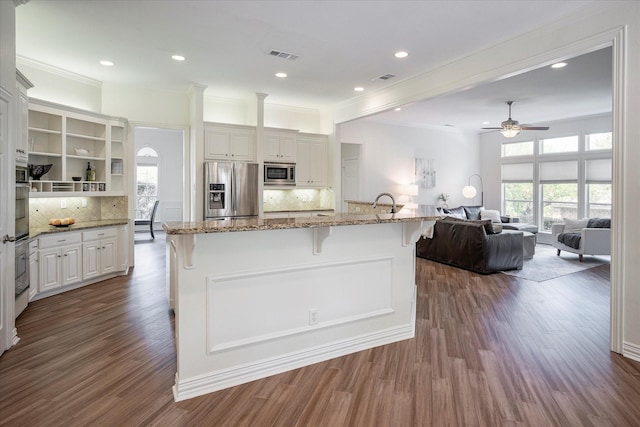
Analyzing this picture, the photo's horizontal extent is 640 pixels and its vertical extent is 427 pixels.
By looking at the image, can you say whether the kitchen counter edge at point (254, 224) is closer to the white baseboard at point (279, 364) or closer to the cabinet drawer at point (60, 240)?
the white baseboard at point (279, 364)

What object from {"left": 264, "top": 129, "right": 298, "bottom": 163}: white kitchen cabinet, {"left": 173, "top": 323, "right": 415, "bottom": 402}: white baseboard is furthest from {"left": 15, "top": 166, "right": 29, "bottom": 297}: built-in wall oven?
{"left": 264, "top": 129, "right": 298, "bottom": 163}: white kitchen cabinet

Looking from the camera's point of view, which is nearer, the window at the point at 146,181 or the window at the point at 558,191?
the window at the point at 558,191

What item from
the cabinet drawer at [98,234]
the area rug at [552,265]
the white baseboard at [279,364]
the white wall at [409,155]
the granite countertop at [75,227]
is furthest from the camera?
the white wall at [409,155]

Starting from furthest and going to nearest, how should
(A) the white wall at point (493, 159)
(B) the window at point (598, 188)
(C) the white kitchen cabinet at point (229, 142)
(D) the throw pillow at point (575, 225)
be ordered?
(A) the white wall at point (493, 159), (B) the window at point (598, 188), (D) the throw pillow at point (575, 225), (C) the white kitchen cabinet at point (229, 142)

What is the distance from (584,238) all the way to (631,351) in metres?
4.81

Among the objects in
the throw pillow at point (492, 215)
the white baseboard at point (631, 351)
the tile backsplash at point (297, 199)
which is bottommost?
the white baseboard at point (631, 351)

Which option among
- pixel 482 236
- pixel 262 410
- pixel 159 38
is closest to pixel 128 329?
pixel 262 410

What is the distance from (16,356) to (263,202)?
4.39 metres

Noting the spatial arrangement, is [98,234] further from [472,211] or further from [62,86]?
[472,211]

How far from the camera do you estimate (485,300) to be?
4574 millimetres

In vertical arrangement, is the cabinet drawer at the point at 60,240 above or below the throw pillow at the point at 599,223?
below

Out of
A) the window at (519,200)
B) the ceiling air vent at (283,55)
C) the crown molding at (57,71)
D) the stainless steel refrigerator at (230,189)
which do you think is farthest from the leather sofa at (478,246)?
the crown molding at (57,71)

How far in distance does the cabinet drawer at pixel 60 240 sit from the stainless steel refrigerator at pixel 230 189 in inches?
71.4

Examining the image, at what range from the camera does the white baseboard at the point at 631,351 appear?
9.66 ft
